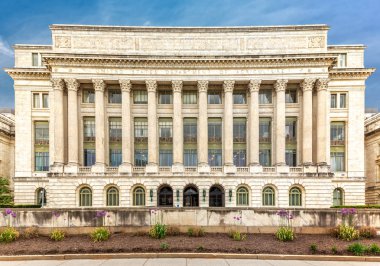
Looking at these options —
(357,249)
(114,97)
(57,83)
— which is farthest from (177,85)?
(357,249)

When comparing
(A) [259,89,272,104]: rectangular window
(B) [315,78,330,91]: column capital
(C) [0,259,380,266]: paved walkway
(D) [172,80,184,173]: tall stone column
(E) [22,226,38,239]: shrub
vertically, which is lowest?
(C) [0,259,380,266]: paved walkway

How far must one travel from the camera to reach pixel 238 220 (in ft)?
56.4

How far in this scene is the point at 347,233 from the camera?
15.9 meters

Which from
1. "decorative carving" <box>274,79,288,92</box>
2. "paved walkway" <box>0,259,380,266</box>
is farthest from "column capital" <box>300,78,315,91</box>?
"paved walkway" <box>0,259,380,266</box>

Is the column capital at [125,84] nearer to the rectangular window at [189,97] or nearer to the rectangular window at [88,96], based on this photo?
the rectangular window at [88,96]

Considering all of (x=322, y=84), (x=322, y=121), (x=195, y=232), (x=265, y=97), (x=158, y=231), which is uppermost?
(x=322, y=84)

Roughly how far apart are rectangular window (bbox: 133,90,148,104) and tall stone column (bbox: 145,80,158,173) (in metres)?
2.29

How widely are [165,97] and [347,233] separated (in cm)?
3332

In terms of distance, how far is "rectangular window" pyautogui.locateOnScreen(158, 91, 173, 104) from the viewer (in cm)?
4400

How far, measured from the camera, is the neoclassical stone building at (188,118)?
3959cm

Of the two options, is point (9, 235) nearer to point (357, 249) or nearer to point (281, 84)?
point (357, 249)

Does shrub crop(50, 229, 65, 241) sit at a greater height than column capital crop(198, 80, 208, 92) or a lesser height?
lesser

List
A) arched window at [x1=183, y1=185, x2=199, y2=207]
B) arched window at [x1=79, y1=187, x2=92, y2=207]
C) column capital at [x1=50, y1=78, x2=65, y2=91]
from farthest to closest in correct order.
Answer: arched window at [x1=183, y1=185, x2=199, y2=207] → column capital at [x1=50, y1=78, x2=65, y2=91] → arched window at [x1=79, y1=187, x2=92, y2=207]

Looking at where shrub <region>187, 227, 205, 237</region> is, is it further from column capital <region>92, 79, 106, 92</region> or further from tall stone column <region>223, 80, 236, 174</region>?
column capital <region>92, 79, 106, 92</region>
